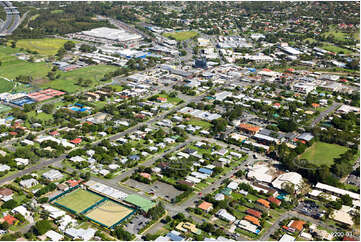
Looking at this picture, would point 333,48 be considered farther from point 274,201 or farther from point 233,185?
point 274,201

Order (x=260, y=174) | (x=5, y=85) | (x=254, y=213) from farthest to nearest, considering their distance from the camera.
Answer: (x=5, y=85) → (x=260, y=174) → (x=254, y=213)

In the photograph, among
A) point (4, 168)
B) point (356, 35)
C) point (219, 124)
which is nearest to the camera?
point (4, 168)

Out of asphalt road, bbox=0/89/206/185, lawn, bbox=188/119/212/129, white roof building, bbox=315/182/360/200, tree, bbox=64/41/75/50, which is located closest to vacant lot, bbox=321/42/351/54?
asphalt road, bbox=0/89/206/185

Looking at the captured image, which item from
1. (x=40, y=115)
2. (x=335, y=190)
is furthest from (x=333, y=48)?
(x=40, y=115)

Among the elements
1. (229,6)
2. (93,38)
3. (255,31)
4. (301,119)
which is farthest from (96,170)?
(229,6)

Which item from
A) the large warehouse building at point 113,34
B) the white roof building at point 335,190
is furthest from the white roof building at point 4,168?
the large warehouse building at point 113,34

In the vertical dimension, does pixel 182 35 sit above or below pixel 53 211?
above

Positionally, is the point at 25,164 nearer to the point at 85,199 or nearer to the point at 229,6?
the point at 85,199
